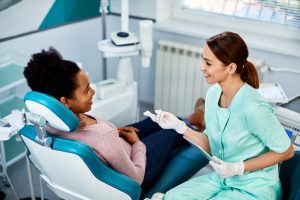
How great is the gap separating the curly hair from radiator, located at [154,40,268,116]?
153 cm

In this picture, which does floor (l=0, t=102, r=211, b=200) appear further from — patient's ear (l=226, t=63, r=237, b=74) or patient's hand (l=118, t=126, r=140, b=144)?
patient's ear (l=226, t=63, r=237, b=74)

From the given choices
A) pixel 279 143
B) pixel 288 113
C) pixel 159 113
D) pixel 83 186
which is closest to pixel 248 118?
pixel 279 143

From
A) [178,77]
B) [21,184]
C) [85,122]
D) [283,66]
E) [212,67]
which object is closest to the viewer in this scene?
[212,67]

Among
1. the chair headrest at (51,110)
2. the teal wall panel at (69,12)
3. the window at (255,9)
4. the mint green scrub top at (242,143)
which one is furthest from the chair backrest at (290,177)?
the teal wall panel at (69,12)

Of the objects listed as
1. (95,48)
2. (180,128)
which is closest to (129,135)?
(180,128)

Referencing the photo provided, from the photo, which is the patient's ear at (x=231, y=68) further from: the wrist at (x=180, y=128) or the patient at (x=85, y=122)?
the patient at (x=85, y=122)

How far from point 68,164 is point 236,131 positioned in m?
0.66

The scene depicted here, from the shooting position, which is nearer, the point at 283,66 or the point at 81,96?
the point at 81,96

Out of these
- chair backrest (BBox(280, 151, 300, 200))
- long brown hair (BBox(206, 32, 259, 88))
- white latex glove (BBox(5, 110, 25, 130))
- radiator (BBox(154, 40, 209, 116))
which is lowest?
radiator (BBox(154, 40, 209, 116))

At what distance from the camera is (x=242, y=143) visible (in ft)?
4.69

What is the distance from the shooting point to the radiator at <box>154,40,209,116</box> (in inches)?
108

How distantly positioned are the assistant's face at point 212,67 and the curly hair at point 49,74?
1.69 ft

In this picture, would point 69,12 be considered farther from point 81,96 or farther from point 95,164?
point 95,164

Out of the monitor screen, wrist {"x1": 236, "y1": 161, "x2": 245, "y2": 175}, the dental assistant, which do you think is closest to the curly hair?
the dental assistant
